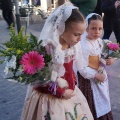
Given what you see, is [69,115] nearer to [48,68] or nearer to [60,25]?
[48,68]

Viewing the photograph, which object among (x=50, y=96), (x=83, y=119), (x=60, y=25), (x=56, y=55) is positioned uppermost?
(x=60, y=25)

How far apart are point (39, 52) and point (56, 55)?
15 cm

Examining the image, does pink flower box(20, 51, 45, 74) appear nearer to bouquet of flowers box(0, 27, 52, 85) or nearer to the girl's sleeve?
bouquet of flowers box(0, 27, 52, 85)

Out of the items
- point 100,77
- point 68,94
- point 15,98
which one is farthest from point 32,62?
point 15,98

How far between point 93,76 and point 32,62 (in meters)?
0.90

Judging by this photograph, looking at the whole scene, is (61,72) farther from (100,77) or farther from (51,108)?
(100,77)

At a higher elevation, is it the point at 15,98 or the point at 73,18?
the point at 73,18

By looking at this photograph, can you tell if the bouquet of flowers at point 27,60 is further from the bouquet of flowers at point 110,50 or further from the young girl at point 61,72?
the bouquet of flowers at point 110,50

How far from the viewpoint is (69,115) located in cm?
192

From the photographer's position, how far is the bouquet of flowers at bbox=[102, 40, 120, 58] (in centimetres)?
244

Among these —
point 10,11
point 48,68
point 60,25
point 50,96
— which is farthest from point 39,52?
point 10,11

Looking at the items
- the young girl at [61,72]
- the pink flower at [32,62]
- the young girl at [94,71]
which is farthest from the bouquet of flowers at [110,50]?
the pink flower at [32,62]

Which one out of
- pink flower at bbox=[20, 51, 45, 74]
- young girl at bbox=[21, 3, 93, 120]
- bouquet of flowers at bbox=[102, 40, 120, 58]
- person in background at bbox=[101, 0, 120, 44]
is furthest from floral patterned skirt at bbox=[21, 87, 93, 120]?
person in background at bbox=[101, 0, 120, 44]

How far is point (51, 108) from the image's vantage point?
1885 mm
